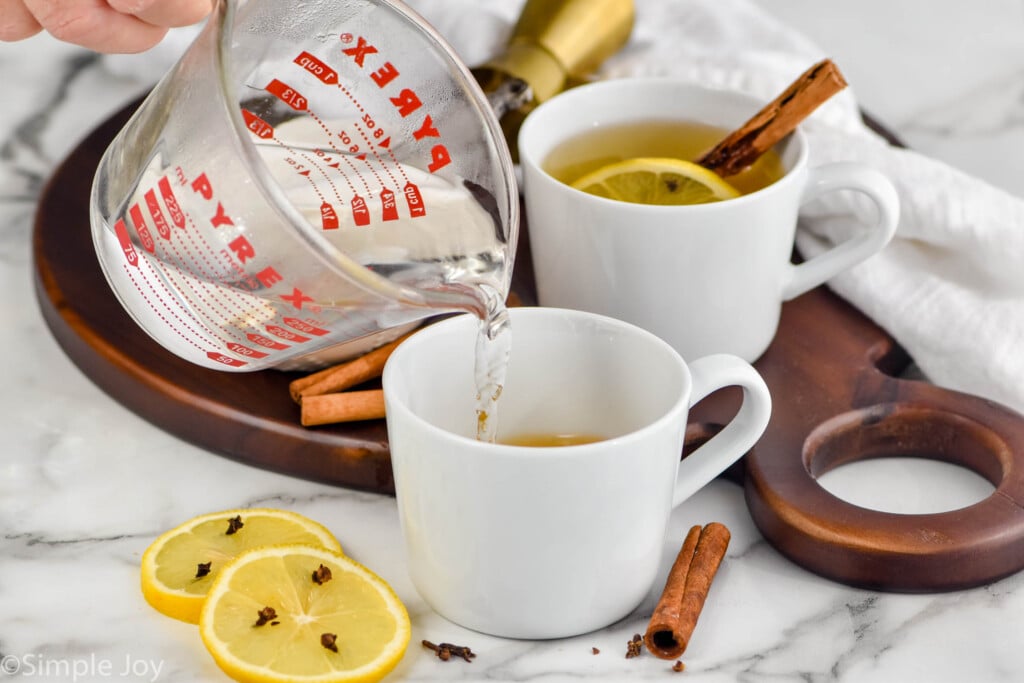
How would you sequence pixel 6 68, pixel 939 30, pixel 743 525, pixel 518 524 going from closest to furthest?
Answer: pixel 518 524 → pixel 743 525 → pixel 6 68 → pixel 939 30

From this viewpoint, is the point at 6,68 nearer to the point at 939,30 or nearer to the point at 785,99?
the point at 785,99

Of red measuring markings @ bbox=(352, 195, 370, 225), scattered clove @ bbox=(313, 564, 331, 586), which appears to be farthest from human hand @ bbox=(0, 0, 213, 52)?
scattered clove @ bbox=(313, 564, 331, 586)

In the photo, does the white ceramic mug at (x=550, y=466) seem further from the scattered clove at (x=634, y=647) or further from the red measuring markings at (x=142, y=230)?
the red measuring markings at (x=142, y=230)

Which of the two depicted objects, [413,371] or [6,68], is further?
[6,68]

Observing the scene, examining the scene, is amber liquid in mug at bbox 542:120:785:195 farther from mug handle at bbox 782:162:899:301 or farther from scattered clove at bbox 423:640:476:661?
scattered clove at bbox 423:640:476:661

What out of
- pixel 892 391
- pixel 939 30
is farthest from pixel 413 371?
pixel 939 30
